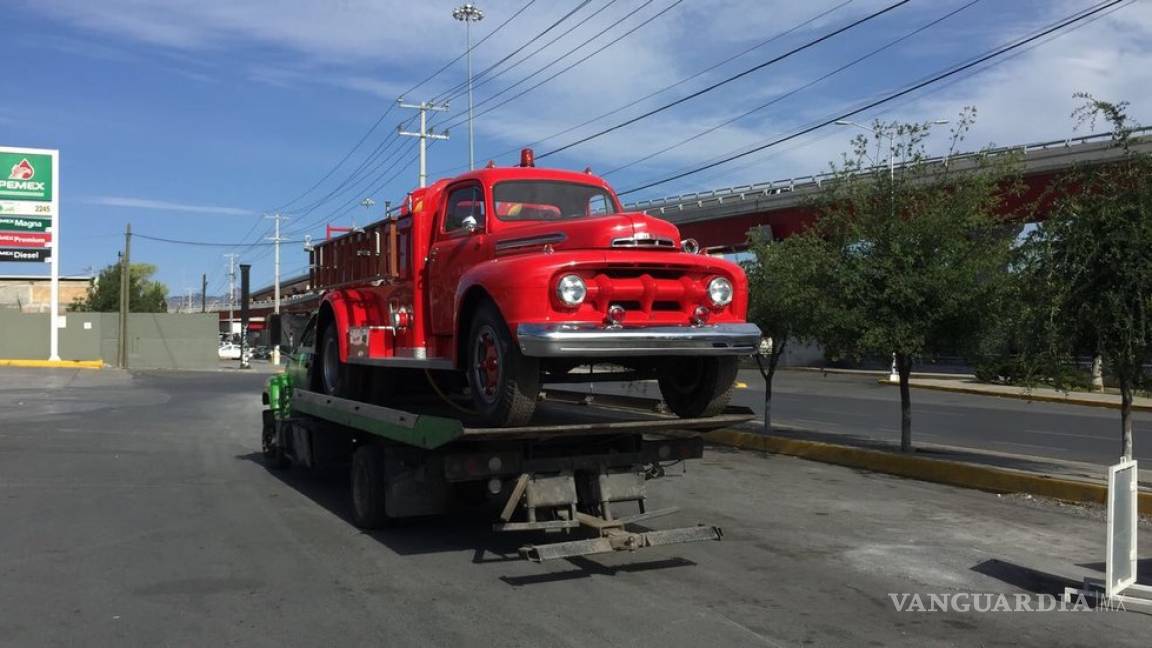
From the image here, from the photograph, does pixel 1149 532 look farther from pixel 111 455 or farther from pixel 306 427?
pixel 111 455

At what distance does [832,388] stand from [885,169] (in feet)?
67.7

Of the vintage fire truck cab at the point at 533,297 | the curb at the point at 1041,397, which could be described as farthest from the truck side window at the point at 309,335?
the curb at the point at 1041,397

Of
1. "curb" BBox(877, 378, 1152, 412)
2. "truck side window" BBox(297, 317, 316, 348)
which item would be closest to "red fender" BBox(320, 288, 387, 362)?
"truck side window" BBox(297, 317, 316, 348)

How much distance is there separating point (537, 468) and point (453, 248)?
82.1 inches

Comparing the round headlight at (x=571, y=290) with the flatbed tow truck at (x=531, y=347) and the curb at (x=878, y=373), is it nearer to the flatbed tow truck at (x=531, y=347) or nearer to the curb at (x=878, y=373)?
the flatbed tow truck at (x=531, y=347)

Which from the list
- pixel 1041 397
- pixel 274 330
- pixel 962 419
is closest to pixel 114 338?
pixel 274 330

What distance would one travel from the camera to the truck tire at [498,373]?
6.62 meters

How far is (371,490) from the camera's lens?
8352mm

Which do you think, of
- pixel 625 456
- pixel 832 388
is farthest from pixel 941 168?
pixel 832 388

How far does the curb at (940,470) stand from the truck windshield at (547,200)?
5.96 meters

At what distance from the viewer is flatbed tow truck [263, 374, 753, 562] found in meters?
6.84

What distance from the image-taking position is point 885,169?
543 inches

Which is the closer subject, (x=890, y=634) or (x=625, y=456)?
(x=890, y=634)

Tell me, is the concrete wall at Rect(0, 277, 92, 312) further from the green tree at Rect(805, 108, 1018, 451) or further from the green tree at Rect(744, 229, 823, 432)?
the green tree at Rect(805, 108, 1018, 451)
